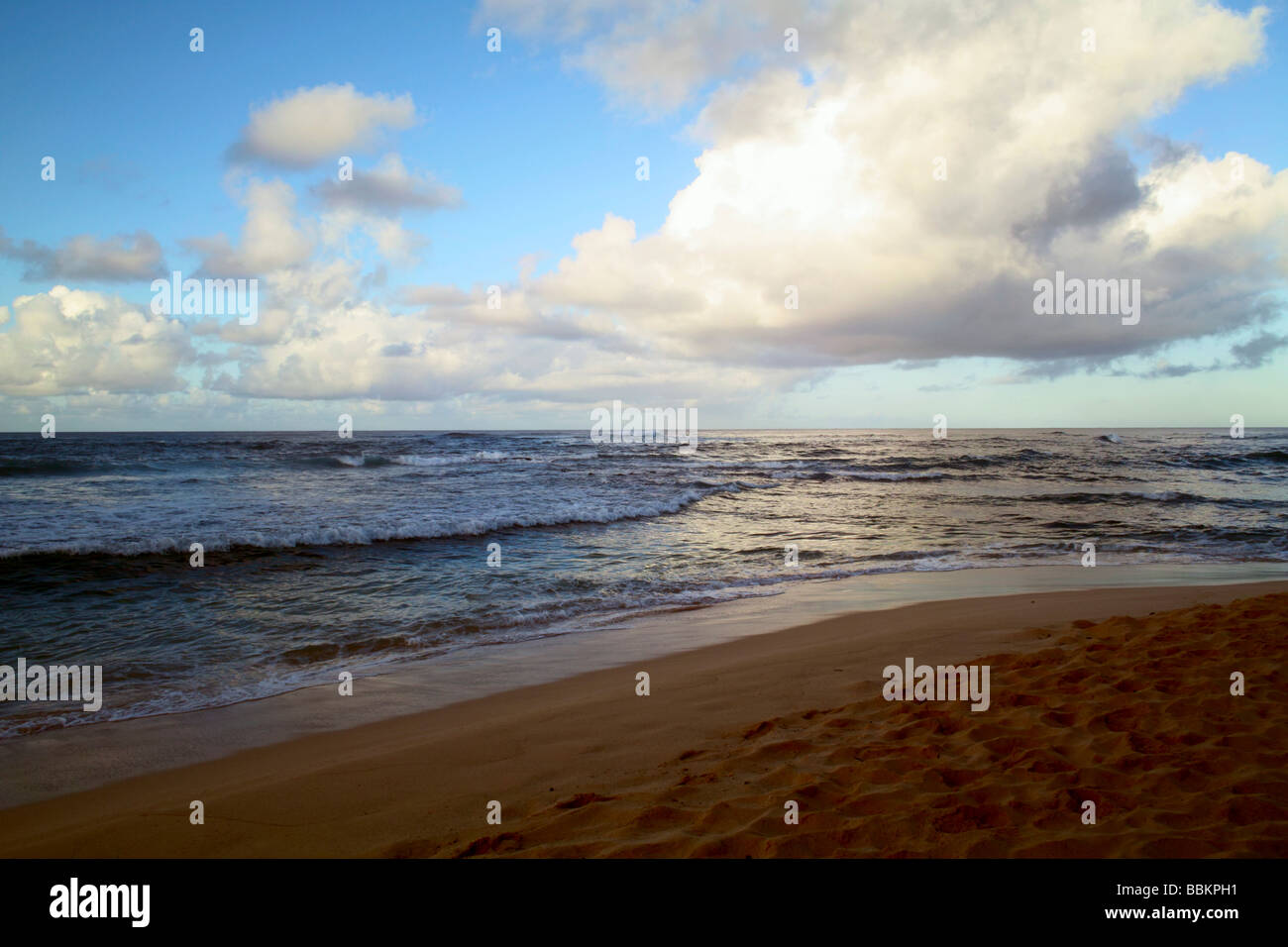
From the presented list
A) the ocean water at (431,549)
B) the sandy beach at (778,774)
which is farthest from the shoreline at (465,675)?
the ocean water at (431,549)

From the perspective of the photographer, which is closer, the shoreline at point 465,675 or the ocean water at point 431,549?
the shoreline at point 465,675

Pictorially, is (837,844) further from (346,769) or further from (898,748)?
(346,769)

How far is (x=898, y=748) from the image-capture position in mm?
4160

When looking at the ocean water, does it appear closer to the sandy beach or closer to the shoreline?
the shoreline

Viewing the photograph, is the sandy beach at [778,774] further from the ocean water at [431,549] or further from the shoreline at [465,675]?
the ocean water at [431,549]

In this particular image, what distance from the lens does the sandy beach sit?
10.4ft

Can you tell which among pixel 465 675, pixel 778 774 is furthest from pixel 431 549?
pixel 778 774

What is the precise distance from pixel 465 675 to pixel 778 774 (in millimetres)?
4015

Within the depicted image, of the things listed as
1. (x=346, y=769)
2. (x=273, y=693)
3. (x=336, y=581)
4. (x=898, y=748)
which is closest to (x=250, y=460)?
(x=336, y=581)

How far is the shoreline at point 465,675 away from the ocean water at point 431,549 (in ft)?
1.22

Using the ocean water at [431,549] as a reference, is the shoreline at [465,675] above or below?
below

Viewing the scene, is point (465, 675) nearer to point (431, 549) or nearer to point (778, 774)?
point (778, 774)

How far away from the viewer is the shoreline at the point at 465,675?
16.5 ft

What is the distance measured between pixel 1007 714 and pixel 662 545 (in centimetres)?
1013
